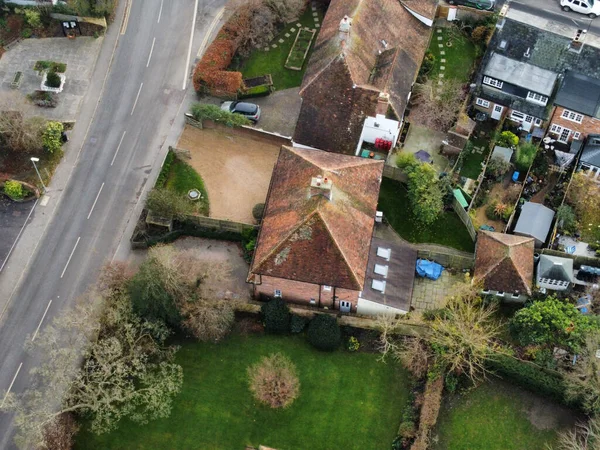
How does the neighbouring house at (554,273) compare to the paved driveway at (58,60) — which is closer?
the neighbouring house at (554,273)

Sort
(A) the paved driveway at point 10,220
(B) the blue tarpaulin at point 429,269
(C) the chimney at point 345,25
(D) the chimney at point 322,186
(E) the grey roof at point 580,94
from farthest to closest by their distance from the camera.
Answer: (E) the grey roof at point 580,94, (C) the chimney at point 345,25, (A) the paved driveway at point 10,220, (B) the blue tarpaulin at point 429,269, (D) the chimney at point 322,186

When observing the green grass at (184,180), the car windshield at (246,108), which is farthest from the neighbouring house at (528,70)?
the green grass at (184,180)

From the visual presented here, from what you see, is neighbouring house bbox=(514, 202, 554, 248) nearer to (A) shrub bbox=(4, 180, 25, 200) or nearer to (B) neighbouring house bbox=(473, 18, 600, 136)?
(B) neighbouring house bbox=(473, 18, 600, 136)

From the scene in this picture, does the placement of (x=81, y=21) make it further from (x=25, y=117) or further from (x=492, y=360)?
(x=492, y=360)

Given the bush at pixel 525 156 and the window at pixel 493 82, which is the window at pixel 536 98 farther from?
the bush at pixel 525 156

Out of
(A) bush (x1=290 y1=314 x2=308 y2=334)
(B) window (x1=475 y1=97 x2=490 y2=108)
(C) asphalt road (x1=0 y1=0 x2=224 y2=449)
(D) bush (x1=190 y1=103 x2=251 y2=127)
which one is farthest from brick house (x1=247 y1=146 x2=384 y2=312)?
(B) window (x1=475 y1=97 x2=490 y2=108)

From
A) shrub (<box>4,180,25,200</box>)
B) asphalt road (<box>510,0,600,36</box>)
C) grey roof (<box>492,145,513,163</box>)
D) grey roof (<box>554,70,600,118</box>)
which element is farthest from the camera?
asphalt road (<box>510,0,600,36</box>)

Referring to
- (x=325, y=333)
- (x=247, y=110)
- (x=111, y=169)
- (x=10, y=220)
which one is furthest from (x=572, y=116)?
(x=10, y=220)
